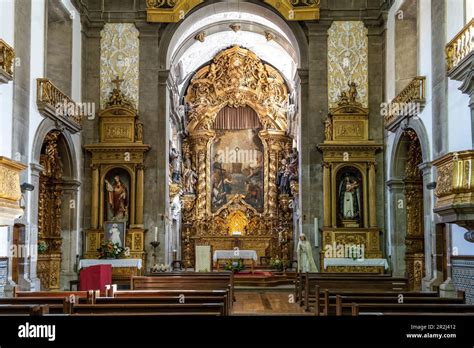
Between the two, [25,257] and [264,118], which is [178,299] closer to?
[25,257]

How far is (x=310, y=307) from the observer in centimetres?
1548

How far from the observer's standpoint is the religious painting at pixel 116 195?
21906mm

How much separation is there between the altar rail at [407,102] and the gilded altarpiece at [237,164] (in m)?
12.7

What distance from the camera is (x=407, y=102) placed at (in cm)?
1831

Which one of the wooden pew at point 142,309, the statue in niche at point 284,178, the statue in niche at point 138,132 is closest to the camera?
the wooden pew at point 142,309

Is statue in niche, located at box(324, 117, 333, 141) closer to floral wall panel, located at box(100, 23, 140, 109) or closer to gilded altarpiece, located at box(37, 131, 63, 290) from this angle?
floral wall panel, located at box(100, 23, 140, 109)

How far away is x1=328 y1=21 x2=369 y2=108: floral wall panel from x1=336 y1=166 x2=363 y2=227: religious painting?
220 centimetres

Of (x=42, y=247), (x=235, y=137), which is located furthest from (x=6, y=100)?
(x=235, y=137)

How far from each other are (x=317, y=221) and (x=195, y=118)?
529 inches

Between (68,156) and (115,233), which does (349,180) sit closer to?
(115,233)

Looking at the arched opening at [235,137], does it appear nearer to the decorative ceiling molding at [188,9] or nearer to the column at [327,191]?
the decorative ceiling molding at [188,9]

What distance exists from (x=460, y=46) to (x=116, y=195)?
11538 mm

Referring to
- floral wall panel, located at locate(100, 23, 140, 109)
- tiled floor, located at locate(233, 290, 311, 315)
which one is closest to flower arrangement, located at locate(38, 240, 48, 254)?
tiled floor, located at locate(233, 290, 311, 315)

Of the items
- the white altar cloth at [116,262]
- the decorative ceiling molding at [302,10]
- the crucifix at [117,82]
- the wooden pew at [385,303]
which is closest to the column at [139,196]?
the white altar cloth at [116,262]
